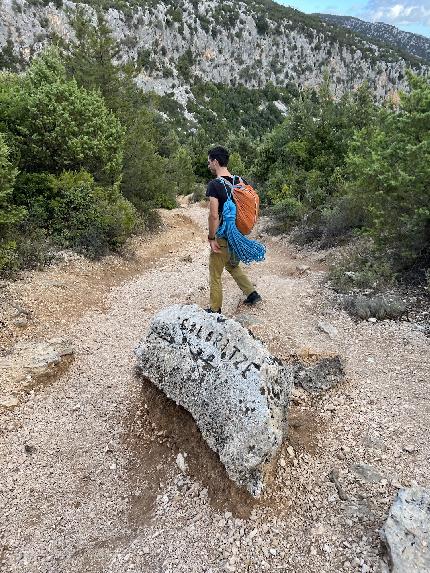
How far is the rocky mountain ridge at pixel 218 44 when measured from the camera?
210ft

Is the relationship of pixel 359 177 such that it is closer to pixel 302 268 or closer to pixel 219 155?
pixel 302 268

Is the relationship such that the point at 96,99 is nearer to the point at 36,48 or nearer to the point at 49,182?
the point at 49,182

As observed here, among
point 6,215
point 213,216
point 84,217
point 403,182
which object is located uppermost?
point 403,182

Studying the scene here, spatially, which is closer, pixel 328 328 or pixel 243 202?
pixel 243 202

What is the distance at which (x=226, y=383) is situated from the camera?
393 cm

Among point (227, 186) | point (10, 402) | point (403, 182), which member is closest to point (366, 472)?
point (227, 186)

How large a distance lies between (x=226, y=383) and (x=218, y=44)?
353 ft

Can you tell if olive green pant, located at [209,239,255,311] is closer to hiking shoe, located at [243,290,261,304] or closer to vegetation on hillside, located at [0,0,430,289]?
hiking shoe, located at [243,290,261,304]

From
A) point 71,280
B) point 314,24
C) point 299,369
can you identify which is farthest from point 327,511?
point 314,24

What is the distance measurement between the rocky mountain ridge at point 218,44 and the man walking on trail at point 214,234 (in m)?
57.7

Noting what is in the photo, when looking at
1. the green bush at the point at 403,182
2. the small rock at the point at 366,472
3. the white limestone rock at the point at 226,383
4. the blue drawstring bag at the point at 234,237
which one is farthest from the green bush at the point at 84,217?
the small rock at the point at 366,472

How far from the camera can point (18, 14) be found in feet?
205

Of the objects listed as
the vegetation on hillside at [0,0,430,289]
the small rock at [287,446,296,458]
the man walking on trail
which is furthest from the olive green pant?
the small rock at [287,446,296,458]

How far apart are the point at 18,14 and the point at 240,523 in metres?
77.7
